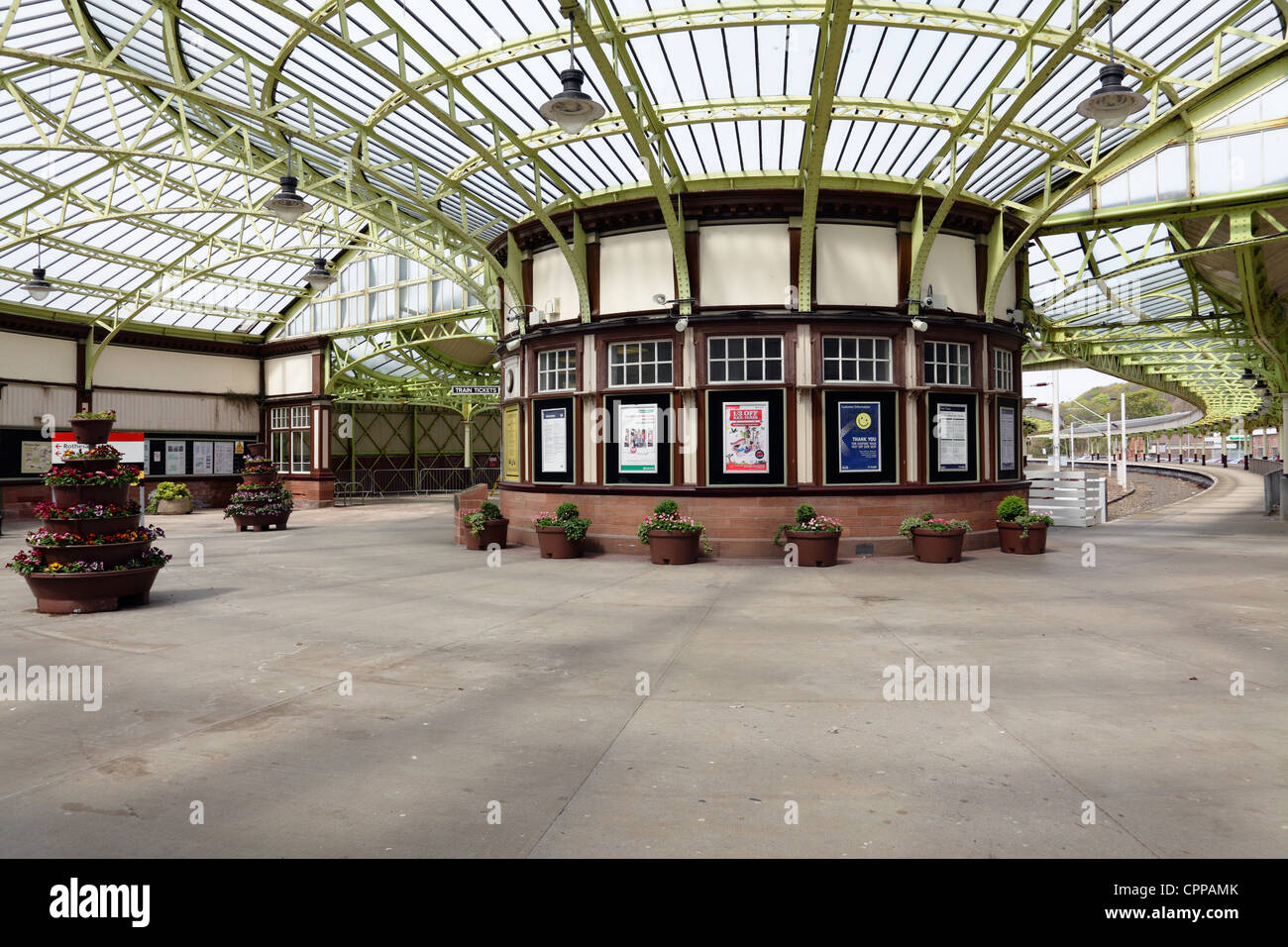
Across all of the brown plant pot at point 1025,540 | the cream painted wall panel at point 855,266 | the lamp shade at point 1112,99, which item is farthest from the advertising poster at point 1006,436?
the lamp shade at point 1112,99

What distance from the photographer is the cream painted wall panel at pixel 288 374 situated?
128ft

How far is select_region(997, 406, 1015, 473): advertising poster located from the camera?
749 inches

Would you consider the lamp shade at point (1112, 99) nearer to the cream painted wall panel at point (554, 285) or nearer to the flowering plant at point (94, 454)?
the cream painted wall panel at point (554, 285)

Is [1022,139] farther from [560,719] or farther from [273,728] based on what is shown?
[273,728]

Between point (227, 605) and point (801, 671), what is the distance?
28.7 ft

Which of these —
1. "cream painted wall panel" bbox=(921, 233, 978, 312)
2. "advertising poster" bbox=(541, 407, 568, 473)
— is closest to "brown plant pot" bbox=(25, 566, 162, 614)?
"advertising poster" bbox=(541, 407, 568, 473)

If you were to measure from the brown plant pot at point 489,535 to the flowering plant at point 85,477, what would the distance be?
27.2 feet

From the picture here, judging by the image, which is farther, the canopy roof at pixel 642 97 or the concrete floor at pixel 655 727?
the canopy roof at pixel 642 97

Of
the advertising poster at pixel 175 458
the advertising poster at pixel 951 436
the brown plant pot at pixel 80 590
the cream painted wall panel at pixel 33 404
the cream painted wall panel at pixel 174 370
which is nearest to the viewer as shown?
the brown plant pot at pixel 80 590

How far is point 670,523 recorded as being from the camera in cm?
1587

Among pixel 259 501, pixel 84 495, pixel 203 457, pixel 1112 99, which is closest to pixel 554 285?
pixel 84 495

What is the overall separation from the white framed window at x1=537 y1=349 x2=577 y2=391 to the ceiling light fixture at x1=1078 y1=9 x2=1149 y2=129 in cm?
1141
